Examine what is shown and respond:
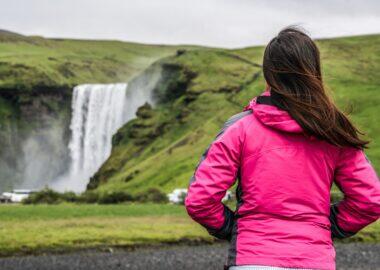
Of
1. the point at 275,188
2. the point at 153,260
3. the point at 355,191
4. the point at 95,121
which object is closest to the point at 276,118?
the point at 275,188

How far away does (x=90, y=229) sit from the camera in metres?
35.8

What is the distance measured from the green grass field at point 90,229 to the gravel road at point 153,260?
1.21 metres

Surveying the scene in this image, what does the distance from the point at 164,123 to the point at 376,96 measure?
132 ft

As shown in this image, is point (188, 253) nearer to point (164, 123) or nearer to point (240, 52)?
point (164, 123)

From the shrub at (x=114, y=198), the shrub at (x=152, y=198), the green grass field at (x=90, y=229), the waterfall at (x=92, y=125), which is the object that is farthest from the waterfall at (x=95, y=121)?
the green grass field at (x=90, y=229)

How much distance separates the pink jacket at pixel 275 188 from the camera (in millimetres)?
5980

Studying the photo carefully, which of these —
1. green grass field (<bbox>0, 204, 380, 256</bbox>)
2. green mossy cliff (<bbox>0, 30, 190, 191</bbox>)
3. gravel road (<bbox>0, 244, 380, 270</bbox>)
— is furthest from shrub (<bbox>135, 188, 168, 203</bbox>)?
green mossy cliff (<bbox>0, 30, 190, 191</bbox>)

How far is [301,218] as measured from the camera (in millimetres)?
6082

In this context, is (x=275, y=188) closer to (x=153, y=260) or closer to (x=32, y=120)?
(x=153, y=260)

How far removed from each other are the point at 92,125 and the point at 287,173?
14526cm

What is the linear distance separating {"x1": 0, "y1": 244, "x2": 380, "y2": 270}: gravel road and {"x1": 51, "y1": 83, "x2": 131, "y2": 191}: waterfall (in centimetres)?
11774

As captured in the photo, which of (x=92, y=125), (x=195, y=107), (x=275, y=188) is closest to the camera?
(x=275, y=188)

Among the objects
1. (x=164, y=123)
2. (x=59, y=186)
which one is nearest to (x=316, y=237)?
(x=164, y=123)

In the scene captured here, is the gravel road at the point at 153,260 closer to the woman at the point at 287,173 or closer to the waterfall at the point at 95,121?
the woman at the point at 287,173
